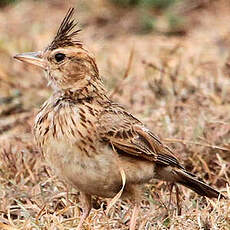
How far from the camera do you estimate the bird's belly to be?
4.65 metres

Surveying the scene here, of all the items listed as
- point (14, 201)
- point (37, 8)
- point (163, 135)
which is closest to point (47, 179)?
point (14, 201)

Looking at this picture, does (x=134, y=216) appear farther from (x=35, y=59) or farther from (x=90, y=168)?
(x=35, y=59)

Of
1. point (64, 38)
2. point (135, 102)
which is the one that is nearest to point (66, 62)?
point (64, 38)

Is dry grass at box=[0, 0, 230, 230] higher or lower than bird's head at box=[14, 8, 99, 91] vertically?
lower

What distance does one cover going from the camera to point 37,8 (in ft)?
35.3

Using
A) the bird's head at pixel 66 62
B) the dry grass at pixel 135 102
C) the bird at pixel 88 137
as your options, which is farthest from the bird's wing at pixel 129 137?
the dry grass at pixel 135 102

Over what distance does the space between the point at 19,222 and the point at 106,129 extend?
0.98 metres

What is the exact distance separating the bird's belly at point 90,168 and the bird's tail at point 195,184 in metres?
0.56

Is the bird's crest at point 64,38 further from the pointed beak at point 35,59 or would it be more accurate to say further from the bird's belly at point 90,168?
the bird's belly at point 90,168

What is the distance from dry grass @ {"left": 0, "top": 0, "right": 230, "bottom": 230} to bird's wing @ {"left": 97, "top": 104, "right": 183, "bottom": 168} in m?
0.39

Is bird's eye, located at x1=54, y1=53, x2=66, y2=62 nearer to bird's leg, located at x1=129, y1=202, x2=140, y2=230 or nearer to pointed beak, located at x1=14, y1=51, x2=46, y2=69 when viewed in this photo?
pointed beak, located at x1=14, y1=51, x2=46, y2=69

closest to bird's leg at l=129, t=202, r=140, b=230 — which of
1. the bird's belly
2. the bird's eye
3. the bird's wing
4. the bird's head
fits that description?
the bird's belly

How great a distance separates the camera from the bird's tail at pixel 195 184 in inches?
210

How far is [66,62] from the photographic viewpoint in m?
5.02
